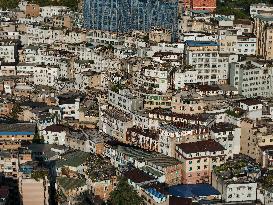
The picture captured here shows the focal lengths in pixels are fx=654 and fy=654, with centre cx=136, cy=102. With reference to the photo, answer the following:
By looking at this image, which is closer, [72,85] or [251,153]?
[251,153]

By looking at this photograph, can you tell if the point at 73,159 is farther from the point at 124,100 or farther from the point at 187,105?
the point at 187,105

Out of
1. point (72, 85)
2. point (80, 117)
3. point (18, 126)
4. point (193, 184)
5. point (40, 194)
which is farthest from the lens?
point (72, 85)

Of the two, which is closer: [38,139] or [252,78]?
[38,139]

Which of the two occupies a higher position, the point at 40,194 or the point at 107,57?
the point at 107,57

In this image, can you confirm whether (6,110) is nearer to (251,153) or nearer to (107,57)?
(107,57)

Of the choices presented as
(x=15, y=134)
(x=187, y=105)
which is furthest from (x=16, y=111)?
(x=187, y=105)

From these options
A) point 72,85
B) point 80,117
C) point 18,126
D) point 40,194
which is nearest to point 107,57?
point 72,85
